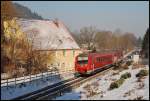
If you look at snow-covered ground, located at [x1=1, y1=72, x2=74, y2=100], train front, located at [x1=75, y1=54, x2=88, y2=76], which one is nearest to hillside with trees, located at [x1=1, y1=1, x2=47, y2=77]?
train front, located at [x1=75, y1=54, x2=88, y2=76]

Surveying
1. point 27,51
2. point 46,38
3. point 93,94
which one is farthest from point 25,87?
point 46,38

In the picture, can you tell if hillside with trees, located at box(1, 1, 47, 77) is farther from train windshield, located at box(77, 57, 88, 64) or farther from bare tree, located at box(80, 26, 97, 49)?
bare tree, located at box(80, 26, 97, 49)

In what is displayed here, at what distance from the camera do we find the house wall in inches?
2081

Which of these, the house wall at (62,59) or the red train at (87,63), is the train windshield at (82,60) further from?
the house wall at (62,59)

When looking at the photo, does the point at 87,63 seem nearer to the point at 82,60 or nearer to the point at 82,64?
the point at 82,64

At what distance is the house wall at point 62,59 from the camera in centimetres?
5285

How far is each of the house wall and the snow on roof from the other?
3.19 ft

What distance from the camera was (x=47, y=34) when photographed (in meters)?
60.3

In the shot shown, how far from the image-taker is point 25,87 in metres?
30.2

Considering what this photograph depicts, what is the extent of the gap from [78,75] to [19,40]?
10.4 meters

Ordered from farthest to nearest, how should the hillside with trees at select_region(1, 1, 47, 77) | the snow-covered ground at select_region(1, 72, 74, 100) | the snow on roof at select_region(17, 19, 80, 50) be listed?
the snow on roof at select_region(17, 19, 80, 50), the hillside with trees at select_region(1, 1, 47, 77), the snow-covered ground at select_region(1, 72, 74, 100)

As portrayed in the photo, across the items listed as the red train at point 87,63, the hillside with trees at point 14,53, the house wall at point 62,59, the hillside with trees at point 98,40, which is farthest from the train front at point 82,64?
the hillside with trees at point 98,40

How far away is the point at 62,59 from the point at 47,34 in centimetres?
547

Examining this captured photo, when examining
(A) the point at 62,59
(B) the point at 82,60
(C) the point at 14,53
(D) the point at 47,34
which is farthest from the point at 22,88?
(D) the point at 47,34
